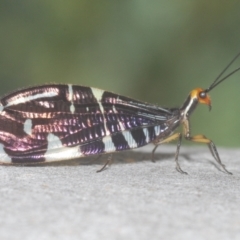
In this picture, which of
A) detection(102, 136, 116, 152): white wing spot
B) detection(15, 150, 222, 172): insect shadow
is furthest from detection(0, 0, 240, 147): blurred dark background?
detection(102, 136, 116, 152): white wing spot

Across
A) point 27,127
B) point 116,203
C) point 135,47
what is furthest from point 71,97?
point 135,47

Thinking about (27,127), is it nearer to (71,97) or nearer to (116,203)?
(71,97)

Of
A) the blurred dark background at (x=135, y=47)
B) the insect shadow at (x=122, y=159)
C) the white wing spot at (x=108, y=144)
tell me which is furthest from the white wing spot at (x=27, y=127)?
the blurred dark background at (x=135, y=47)

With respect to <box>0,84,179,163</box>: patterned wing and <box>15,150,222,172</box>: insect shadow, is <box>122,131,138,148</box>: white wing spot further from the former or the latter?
<box>15,150,222,172</box>: insect shadow

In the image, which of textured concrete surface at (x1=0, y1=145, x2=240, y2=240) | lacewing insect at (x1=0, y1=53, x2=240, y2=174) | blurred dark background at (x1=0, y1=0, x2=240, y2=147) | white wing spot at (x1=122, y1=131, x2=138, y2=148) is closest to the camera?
textured concrete surface at (x1=0, y1=145, x2=240, y2=240)

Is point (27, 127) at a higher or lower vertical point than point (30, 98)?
lower

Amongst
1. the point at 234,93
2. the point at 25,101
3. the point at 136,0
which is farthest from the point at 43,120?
the point at 234,93

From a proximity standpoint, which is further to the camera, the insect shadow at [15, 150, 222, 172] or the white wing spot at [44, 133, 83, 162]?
the insect shadow at [15, 150, 222, 172]

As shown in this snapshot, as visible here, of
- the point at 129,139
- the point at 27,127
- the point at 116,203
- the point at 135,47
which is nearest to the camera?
the point at 116,203
